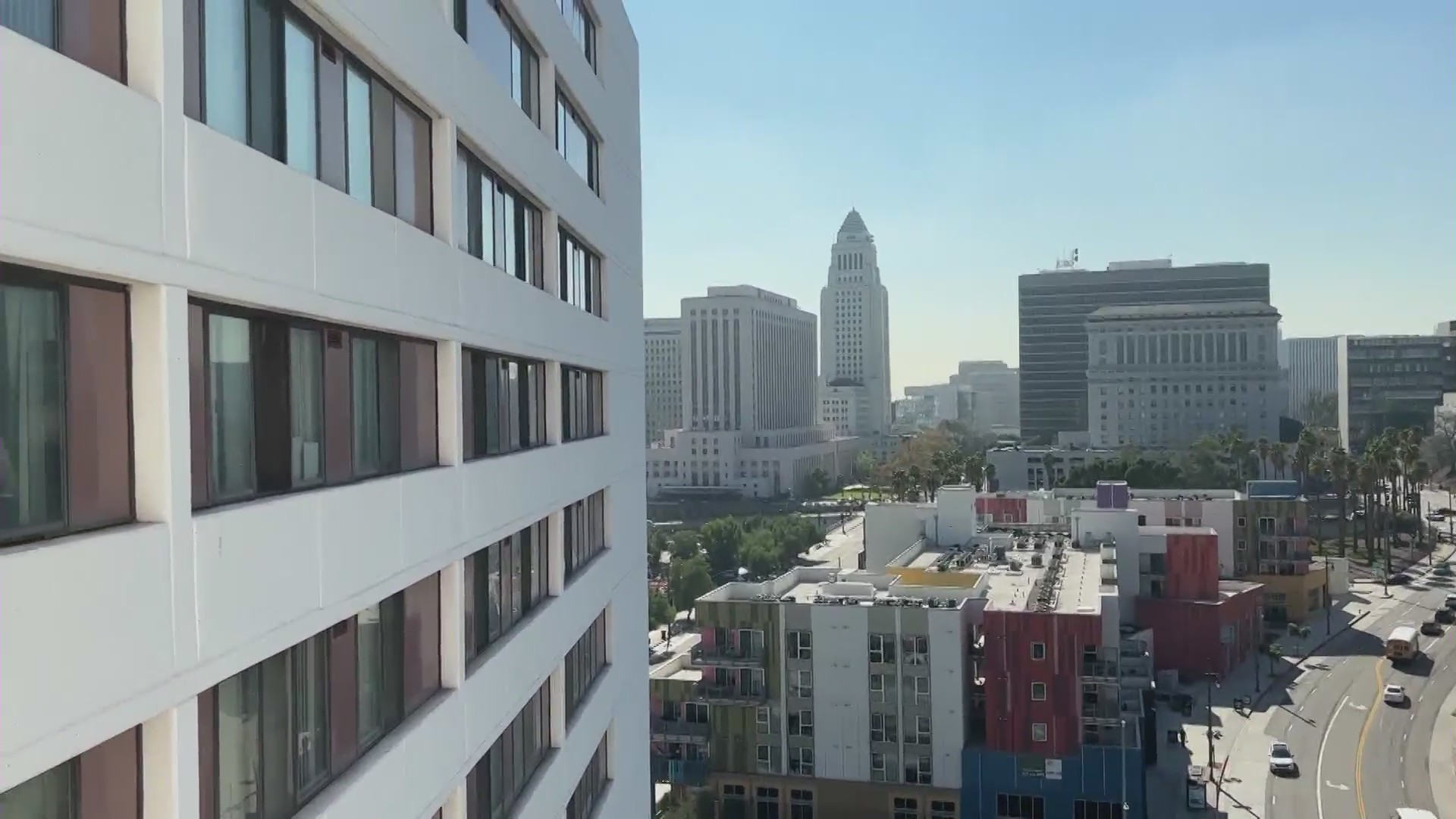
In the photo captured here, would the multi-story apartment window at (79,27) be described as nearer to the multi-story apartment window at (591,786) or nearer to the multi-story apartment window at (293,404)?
the multi-story apartment window at (293,404)

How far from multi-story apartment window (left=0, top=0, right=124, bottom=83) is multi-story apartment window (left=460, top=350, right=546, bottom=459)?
19.1 ft

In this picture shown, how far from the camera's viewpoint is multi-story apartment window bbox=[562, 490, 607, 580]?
16.8 m

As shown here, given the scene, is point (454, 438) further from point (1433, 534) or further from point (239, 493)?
point (1433, 534)

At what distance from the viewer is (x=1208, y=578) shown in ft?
216

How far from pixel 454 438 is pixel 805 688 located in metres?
37.1

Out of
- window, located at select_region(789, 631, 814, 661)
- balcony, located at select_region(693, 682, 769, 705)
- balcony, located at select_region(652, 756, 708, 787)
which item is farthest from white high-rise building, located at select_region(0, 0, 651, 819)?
balcony, located at select_region(652, 756, 708, 787)

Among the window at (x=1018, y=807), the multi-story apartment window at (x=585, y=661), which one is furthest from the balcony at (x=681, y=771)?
the multi-story apartment window at (x=585, y=661)

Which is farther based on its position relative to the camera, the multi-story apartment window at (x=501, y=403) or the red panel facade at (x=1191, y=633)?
the red panel facade at (x=1191, y=633)

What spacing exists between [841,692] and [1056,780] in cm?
914

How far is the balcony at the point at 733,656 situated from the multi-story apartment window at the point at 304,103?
3814 centimetres

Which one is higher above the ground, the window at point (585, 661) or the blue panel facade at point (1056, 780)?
the window at point (585, 661)

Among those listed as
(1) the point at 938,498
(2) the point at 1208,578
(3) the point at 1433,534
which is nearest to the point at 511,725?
(1) the point at 938,498

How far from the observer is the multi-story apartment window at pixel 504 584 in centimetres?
1161

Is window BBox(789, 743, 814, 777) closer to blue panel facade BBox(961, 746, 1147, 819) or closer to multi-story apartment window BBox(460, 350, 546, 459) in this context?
blue panel facade BBox(961, 746, 1147, 819)
